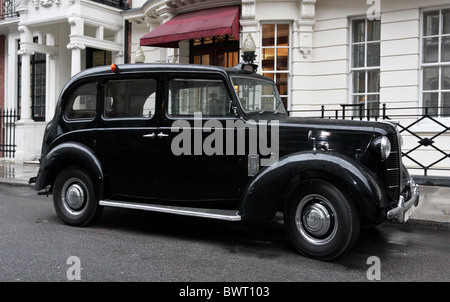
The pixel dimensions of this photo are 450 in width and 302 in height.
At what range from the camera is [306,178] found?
4.70 m

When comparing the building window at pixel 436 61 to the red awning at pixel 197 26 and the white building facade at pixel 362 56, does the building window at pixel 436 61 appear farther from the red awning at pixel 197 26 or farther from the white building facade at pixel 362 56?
the red awning at pixel 197 26

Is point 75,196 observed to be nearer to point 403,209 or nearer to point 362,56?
point 403,209

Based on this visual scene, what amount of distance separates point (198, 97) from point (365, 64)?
6.51m

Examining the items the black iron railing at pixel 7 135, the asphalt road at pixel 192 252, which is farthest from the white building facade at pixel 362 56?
the black iron railing at pixel 7 135

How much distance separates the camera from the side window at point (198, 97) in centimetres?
524

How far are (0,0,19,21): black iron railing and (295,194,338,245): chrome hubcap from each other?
48.3 feet

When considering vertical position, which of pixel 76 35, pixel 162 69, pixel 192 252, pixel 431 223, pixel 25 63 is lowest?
pixel 192 252

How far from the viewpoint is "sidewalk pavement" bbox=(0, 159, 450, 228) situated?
6.18m

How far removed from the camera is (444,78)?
32.2 ft

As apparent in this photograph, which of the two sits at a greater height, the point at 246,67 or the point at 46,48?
the point at 46,48

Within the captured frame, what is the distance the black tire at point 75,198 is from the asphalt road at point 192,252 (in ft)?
0.51

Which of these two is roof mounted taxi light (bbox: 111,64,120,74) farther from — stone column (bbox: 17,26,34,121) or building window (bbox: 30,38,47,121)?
building window (bbox: 30,38,47,121)

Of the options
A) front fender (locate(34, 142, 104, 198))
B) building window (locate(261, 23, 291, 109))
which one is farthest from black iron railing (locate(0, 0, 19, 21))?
front fender (locate(34, 142, 104, 198))

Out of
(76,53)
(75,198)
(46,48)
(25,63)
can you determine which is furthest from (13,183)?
(46,48)
